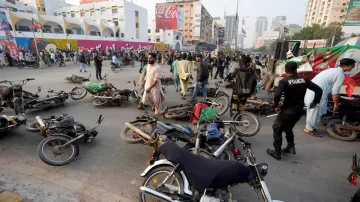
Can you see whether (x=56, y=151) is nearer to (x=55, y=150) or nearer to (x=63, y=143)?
(x=55, y=150)

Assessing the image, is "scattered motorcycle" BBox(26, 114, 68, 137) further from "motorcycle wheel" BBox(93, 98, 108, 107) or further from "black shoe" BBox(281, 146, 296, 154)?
"black shoe" BBox(281, 146, 296, 154)

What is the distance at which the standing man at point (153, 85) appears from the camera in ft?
15.4

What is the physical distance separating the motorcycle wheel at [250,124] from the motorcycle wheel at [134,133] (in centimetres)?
205

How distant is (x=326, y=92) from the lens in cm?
411

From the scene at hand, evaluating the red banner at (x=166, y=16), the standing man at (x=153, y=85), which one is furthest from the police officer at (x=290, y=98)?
the red banner at (x=166, y=16)

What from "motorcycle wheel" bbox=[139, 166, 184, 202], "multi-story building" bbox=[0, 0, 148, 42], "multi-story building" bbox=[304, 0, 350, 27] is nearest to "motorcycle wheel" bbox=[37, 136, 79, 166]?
"motorcycle wheel" bbox=[139, 166, 184, 202]

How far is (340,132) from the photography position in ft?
13.8

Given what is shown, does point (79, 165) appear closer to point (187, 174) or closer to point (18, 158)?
point (18, 158)

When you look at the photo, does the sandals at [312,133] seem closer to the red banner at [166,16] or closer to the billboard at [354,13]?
the billboard at [354,13]

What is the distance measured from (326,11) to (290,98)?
86.5 metres

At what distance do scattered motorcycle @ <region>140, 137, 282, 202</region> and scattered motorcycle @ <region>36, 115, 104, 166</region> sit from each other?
1745mm

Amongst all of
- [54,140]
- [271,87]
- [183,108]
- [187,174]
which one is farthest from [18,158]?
[271,87]

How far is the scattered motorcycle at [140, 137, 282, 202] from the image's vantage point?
169cm

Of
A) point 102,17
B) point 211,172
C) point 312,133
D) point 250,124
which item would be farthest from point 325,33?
point 102,17
